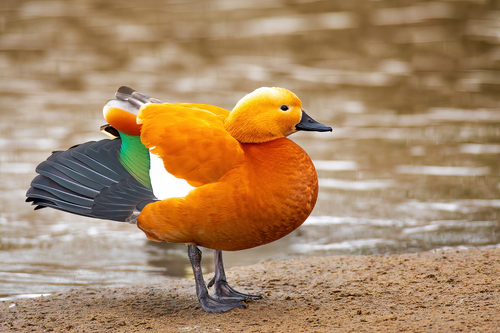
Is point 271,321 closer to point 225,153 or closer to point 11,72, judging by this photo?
point 225,153

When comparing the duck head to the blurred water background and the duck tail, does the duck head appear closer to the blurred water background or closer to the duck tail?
the duck tail

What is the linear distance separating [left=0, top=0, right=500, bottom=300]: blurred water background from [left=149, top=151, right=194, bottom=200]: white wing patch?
1633mm

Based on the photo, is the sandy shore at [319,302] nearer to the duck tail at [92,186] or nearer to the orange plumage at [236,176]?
the orange plumage at [236,176]

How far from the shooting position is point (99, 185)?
4.42 meters

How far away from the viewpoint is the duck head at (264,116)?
4.17 m

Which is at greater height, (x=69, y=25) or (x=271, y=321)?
(x=69, y=25)

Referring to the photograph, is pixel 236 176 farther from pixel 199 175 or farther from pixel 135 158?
pixel 135 158

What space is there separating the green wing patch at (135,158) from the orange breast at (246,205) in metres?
0.29

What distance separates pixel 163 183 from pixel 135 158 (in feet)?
1.15

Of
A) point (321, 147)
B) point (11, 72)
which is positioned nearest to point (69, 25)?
point (11, 72)

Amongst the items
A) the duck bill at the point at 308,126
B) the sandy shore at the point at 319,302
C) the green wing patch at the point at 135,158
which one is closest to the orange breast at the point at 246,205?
the duck bill at the point at 308,126

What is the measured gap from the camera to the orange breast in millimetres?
3967

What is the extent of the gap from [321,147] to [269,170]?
5092 millimetres

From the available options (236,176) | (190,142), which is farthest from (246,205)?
(190,142)
